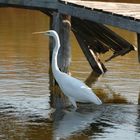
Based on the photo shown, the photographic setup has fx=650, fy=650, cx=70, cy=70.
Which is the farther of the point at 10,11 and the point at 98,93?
the point at 10,11

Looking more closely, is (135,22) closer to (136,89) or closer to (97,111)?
(97,111)

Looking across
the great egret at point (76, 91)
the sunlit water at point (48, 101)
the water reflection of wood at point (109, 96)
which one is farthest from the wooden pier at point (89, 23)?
the water reflection of wood at point (109, 96)

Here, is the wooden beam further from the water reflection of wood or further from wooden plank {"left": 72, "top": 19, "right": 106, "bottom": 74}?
the water reflection of wood

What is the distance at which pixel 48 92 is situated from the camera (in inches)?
637

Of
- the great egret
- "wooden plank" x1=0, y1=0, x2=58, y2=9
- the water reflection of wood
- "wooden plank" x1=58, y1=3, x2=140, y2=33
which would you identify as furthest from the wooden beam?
the great egret

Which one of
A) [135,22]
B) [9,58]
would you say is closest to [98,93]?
[135,22]

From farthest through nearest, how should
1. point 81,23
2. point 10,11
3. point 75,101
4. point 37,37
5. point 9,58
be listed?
point 10,11
point 37,37
point 9,58
point 81,23
point 75,101

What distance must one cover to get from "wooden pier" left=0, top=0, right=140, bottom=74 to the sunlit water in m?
0.71

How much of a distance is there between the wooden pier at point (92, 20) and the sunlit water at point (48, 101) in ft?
2.33

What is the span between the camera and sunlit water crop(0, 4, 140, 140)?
1199 cm

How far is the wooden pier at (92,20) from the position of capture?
1412 centimetres

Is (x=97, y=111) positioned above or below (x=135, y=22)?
below

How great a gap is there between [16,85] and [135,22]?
455cm

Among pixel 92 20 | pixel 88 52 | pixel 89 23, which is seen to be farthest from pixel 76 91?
pixel 88 52
